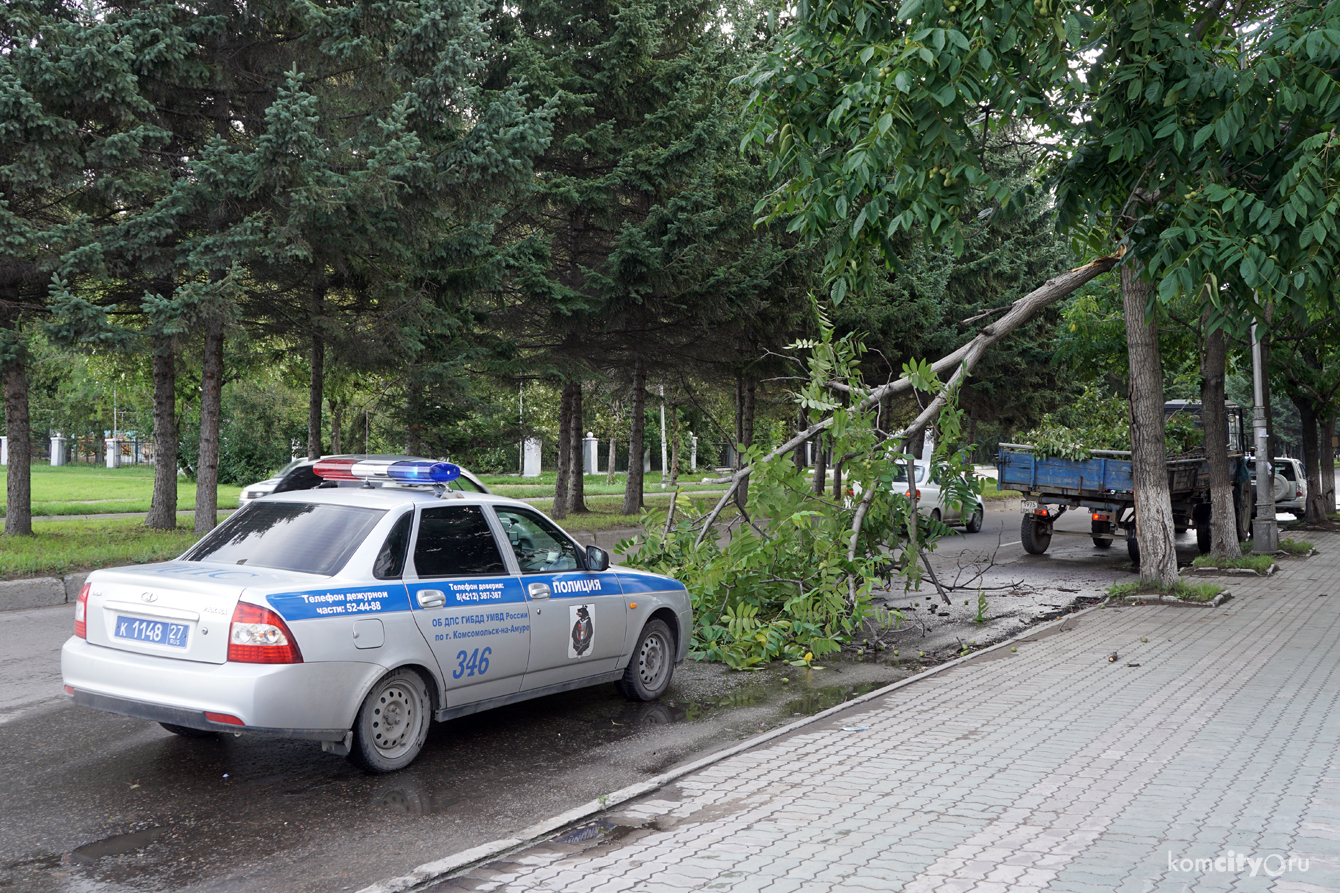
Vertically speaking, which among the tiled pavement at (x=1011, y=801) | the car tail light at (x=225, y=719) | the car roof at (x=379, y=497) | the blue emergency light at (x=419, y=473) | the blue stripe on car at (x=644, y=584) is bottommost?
the tiled pavement at (x=1011, y=801)

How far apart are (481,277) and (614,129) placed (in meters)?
5.30

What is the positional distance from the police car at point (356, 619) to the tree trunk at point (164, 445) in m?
11.8

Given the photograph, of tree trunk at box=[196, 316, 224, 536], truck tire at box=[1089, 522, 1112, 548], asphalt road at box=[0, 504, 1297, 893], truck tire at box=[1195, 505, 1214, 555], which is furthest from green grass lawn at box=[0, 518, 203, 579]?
truck tire at box=[1195, 505, 1214, 555]

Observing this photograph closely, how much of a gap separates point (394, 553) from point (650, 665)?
2.51 metres

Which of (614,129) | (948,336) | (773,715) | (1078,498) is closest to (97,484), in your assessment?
(614,129)

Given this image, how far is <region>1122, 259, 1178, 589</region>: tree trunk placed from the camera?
1231 centimetres

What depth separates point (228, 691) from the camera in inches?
189

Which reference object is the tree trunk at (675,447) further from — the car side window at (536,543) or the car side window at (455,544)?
the car side window at (455,544)

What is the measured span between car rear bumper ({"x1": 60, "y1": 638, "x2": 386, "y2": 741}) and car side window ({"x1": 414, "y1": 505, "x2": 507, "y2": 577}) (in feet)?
2.49

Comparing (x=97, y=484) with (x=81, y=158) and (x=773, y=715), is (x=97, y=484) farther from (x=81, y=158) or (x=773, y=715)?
(x=773, y=715)

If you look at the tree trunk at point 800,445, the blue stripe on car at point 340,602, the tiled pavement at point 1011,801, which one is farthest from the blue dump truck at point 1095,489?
the blue stripe on car at point 340,602

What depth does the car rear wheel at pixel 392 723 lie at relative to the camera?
527 centimetres

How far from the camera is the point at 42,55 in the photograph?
484 inches

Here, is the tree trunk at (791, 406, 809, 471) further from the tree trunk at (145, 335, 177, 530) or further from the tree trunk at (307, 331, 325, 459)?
the tree trunk at (145, 335, 177, 530)
